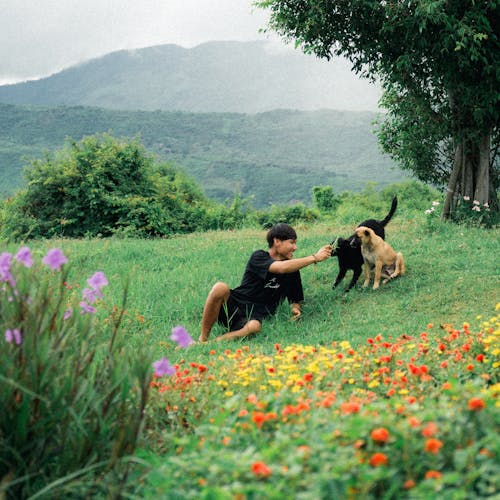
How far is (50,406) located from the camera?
268 centimetres

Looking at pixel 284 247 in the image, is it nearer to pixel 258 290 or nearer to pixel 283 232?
pixel 283 232

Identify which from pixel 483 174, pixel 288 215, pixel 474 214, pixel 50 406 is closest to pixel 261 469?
pixel 50 406

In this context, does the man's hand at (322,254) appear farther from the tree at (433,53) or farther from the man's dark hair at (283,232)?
the tree at (433,53)

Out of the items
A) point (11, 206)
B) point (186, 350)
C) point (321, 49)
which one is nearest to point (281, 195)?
point (11, 206)

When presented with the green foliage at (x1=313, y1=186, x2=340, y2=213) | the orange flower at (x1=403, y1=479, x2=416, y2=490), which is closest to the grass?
the orange flower at (x1=403, y1=479, x2=416, y2=490)

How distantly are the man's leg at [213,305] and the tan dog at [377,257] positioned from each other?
1.90m

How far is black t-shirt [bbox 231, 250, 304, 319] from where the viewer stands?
6.49 meters

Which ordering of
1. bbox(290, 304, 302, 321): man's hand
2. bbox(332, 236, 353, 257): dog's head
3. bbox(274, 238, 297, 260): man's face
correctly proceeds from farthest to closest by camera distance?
bbox(332, 236, 353, 257): dog's head, bbox(290, 304, 302, 321): man's hand, bbox(274, 238, 297, 260): man's face

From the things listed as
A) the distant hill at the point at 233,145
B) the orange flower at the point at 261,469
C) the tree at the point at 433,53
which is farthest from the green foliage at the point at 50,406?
the distant hill at the point at 233,145

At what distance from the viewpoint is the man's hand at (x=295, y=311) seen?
690 centimetres

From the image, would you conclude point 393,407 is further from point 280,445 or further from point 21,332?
point 21,332

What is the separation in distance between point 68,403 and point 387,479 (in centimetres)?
148

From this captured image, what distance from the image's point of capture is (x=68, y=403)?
2707 mm

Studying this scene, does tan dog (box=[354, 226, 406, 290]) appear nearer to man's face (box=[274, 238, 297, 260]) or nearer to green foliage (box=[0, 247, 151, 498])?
man's face (box=[274, 238, 297, 260])
